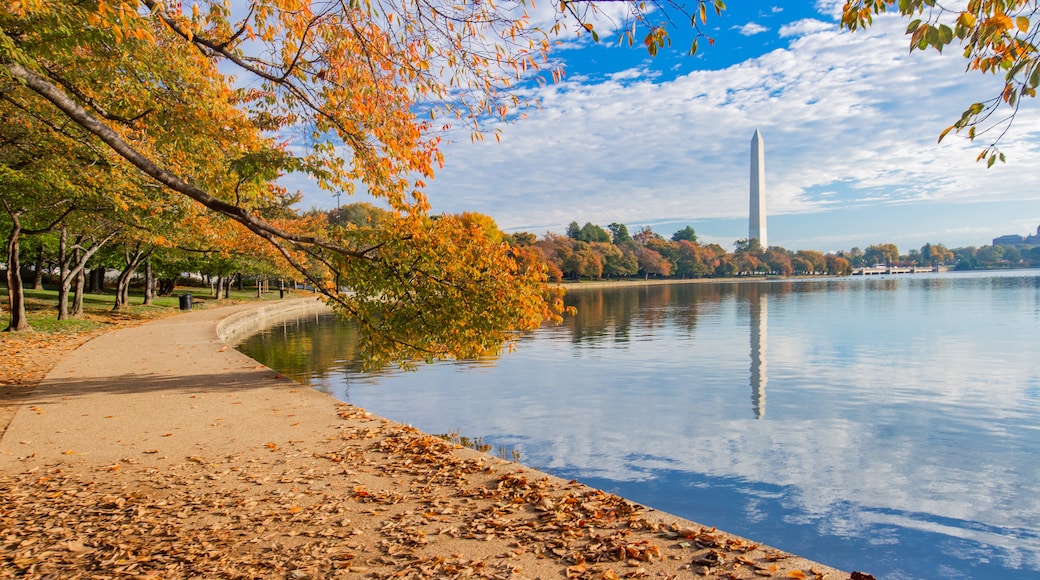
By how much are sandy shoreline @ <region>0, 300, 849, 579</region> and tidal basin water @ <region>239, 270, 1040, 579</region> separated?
8.95 ft

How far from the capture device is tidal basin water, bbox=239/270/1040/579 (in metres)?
7.59

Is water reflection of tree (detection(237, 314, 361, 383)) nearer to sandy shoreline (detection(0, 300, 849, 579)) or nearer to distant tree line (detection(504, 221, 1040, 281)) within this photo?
sandy shoreline (detection(0, 300, 849, 579))

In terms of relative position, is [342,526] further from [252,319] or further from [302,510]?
[252,319]

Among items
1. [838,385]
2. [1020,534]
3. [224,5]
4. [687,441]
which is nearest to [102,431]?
[224,5]

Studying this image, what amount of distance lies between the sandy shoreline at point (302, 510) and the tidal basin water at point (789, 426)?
2.73 metres

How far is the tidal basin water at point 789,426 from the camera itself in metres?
7.59

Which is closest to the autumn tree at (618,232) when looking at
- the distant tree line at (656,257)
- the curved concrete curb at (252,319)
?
the distant tree line at (656,257)

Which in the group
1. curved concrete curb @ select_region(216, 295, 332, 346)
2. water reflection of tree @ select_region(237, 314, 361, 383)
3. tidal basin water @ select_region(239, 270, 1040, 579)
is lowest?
tidal basin water @ select_region(239, 270, 1040, 579)

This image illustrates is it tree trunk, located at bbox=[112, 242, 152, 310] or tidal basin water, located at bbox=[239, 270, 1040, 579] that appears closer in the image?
tidal basin water, located at bbox=[239, 270, 1040, 579]

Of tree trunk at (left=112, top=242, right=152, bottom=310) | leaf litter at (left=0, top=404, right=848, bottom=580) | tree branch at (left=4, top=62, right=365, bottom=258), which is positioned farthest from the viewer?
tree trunk at (left=112, top=242, right=152, bottom=310)

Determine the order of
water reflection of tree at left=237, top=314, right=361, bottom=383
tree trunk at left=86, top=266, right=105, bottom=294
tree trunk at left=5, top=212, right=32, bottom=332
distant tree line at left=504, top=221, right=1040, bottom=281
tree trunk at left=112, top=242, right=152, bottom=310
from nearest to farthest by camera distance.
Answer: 1. water reflection of tree at left=237, top=314, right=361, bottom=383
2. tree trunk at left=5, top=212, right=32, bottom=332
3. tree trunk at left=112, top=242, right=152, bottom=310
4. tree trunk at left=86, top=266, right=105, bottom=294
5. distant tree line at left=504, top=221, right=1040, bottom=281

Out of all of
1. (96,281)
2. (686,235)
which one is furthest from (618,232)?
(96,281)

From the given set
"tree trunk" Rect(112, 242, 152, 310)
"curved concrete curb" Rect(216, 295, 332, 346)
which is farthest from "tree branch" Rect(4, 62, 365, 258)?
"tree trunk" Rect(112, 242, 152, 310)

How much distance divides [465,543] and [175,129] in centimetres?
1032
